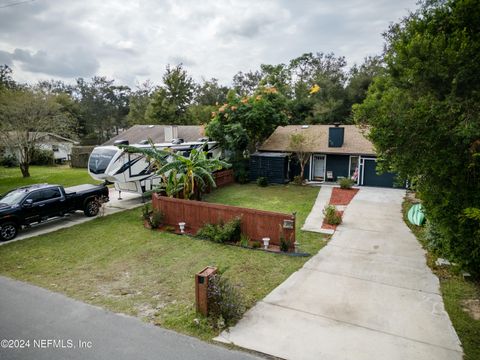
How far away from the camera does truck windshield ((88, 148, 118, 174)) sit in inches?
634

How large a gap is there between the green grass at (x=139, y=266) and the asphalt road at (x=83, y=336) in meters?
0.33

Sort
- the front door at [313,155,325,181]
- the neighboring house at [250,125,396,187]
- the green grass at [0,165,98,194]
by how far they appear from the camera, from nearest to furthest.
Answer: the neighboring house at [250,125,396,187] → the front door at [313,155,325,181] → the green grass at [0,165,98,194]

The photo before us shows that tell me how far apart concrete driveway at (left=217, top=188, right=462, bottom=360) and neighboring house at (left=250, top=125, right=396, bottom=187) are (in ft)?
35.6

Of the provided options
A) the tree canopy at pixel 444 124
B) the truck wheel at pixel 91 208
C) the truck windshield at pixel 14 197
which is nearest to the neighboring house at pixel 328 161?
the truck wheel at pixel 91 208

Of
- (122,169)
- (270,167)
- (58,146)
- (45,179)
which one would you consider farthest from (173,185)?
(58,146)

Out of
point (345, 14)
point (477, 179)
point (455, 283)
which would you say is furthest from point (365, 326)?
point (345, 14)

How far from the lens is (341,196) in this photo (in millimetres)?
18266

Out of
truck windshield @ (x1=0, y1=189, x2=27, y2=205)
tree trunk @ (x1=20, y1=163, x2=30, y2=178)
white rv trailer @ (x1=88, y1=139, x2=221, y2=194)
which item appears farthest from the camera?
tree trunk @ (x1=20, y1=163, x2=30, y2=178)

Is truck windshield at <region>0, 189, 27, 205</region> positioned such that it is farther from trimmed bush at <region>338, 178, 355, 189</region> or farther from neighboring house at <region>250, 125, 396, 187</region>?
trimmed bush at <region>338, 178, 355, 189</region>

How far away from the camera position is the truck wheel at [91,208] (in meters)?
14.3

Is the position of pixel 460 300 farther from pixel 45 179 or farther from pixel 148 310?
pixel 45 179

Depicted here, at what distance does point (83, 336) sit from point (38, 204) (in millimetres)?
8393

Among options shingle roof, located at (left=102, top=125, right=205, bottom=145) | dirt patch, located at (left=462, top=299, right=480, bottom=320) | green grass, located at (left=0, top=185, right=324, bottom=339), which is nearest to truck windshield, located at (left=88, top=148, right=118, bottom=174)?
green grass, located at (left=0, top=185, right=324, bottom=339)

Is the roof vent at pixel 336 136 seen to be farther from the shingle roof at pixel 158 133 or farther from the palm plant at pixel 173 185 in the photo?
the palm plant at pixel 173 185
